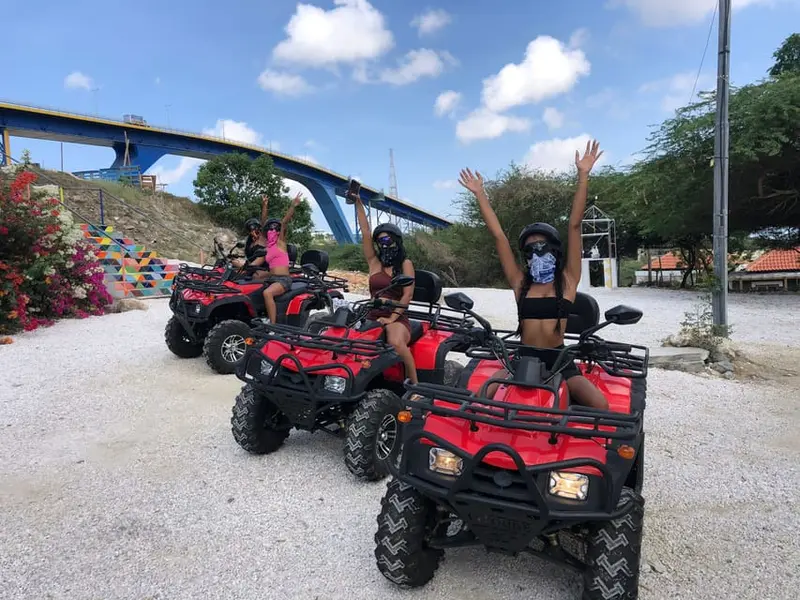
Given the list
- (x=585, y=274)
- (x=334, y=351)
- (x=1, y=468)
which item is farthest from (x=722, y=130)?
(x=585, y=274)

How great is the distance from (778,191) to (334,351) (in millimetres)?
15457

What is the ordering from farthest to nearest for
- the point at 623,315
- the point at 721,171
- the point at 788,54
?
the point at 788,54, the point at 721,171, the point at 623,315

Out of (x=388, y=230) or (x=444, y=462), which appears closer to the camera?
(x=444, y=462)

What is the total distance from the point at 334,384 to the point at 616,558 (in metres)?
2.27

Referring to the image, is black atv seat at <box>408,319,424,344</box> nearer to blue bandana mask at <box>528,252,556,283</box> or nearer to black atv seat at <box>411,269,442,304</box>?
black atv seat at <box>411,269,442,304</box>

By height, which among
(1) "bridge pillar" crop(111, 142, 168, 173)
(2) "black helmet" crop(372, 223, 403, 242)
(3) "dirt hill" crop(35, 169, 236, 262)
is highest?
(1) "bridge pillar" crop(111, 142, 168, 173)

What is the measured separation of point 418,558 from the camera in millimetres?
2850

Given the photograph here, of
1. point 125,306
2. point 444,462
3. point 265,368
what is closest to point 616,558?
point 444,462

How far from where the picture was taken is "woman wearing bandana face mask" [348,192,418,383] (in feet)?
15.6

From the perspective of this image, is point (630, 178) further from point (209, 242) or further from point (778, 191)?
point (209, 242)

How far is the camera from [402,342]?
473 centimetres

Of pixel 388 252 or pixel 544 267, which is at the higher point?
pixel 388 252

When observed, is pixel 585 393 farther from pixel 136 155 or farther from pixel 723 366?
pixel 136 155

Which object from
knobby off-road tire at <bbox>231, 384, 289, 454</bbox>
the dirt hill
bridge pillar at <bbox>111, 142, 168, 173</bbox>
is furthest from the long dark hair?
bridge pillar at <bbox>111, 142, 168, 173</bbox>
